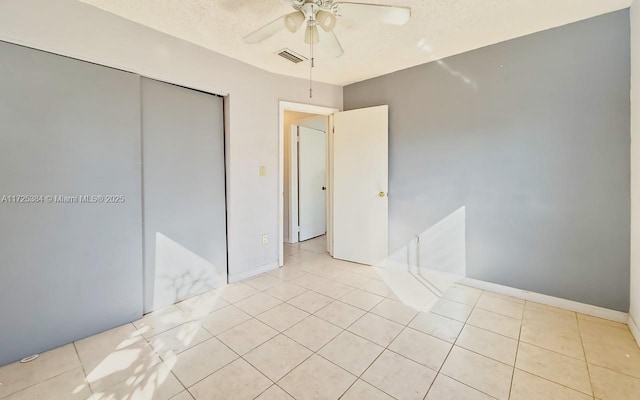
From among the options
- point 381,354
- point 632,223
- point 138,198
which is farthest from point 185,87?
point 632,223

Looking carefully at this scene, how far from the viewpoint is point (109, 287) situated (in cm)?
203

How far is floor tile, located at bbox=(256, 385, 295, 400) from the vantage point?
4.57ft

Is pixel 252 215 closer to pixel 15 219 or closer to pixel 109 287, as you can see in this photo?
pixel 109 287

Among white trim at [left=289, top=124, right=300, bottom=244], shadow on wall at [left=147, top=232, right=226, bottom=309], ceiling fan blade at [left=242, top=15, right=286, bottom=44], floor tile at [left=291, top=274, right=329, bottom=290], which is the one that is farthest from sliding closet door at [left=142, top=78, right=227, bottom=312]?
white trim at [left=289, top=124, right=300, bottom=244]

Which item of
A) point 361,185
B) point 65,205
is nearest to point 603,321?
point 361,185

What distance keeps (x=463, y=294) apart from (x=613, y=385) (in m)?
1.19

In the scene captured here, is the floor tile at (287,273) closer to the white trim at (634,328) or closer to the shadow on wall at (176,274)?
the shadow on wall at (176,274)

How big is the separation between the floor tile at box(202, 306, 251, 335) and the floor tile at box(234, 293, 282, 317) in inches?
2.2

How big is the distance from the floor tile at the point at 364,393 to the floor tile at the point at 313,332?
40 cm

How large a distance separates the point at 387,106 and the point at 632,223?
7.87 ft

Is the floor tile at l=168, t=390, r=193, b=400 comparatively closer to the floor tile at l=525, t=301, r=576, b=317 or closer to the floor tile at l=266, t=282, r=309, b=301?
the floor tile at l=266, t=282, r=309, b=301

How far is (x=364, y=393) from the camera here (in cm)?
142

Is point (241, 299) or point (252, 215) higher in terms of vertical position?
point (252, 215)

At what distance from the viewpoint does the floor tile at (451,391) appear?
1387 mm
